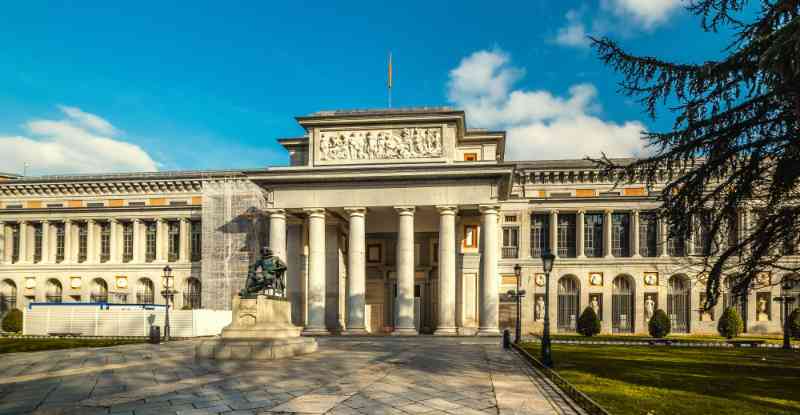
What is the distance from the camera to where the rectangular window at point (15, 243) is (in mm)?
57069

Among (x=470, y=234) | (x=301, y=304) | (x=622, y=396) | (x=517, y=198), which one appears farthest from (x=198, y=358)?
(x=517, y=198)

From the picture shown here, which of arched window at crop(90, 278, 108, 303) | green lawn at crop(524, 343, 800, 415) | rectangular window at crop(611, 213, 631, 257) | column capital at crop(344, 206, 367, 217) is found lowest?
arched window at crop(90, 278, 108, 303)

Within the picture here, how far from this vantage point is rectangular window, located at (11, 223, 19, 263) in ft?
187

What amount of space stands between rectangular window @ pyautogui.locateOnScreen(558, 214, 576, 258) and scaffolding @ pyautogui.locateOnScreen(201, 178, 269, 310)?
2410 centimetres

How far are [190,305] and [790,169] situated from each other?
5019 centimetres

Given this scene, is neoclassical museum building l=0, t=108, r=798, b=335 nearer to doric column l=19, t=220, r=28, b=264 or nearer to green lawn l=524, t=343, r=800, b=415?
doric column l=19, t=220, r=28, b=264

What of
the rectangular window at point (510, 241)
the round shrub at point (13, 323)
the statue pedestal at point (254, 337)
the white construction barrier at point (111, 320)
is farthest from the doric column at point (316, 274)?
the round shrub at point (13, 323)

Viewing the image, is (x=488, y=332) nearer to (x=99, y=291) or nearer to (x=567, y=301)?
(x=567, y=301)

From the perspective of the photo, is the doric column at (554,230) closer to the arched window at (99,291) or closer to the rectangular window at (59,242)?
the arched window at (99,291)

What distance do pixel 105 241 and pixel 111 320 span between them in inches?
749

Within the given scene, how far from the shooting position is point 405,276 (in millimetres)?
37625

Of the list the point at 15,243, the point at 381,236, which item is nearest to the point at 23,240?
the point at 15,243

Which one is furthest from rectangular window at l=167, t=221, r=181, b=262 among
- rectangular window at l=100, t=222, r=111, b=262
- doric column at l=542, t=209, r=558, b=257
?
doric column at l=542, t=209, r=558, b=257

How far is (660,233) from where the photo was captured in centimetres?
4775
